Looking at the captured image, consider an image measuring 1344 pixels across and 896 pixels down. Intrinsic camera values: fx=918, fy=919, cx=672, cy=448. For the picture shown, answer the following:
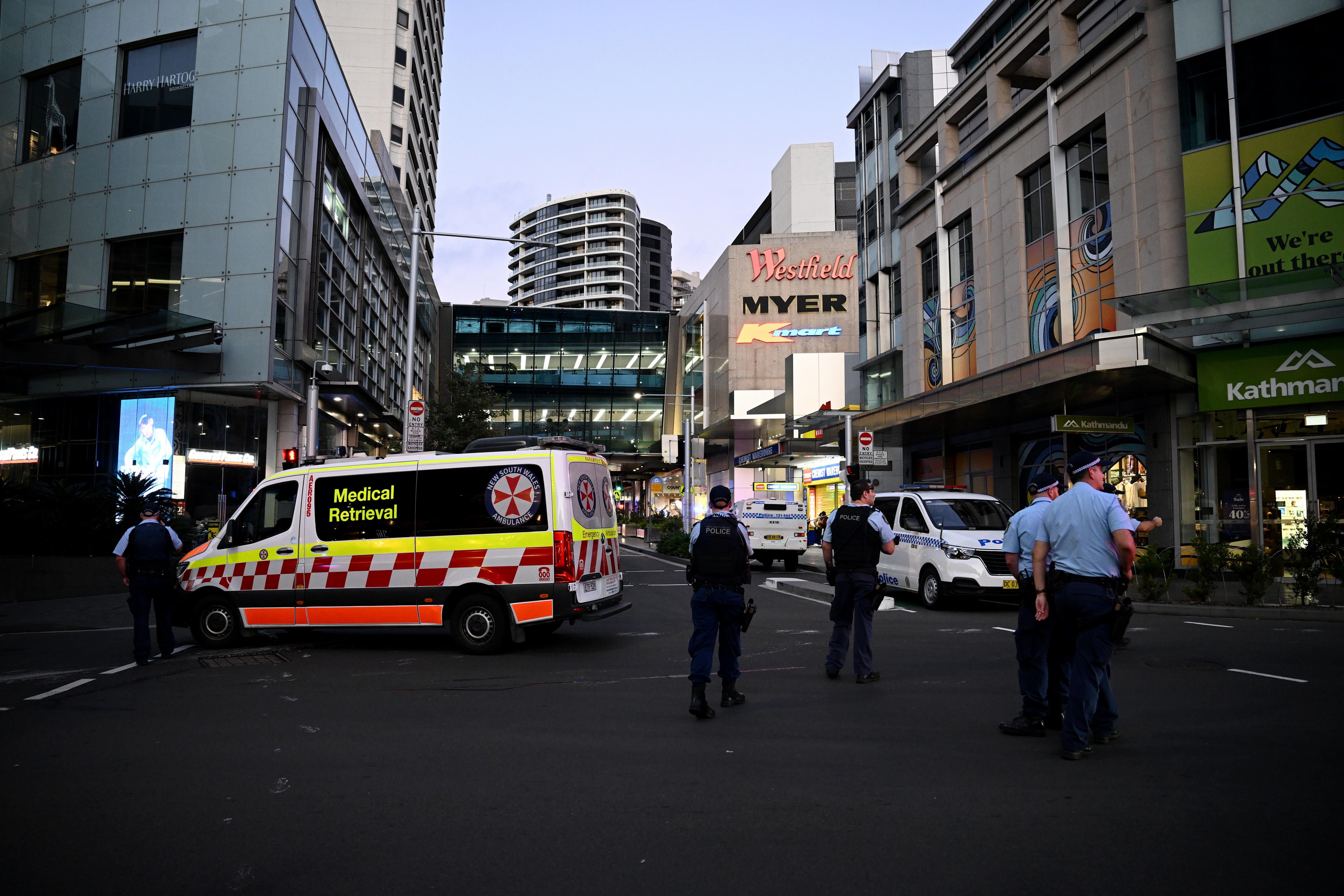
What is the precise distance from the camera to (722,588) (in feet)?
23.4

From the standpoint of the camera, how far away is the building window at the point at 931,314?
1152 inches

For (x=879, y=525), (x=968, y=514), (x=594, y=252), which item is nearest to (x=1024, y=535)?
(x=879, y=525)

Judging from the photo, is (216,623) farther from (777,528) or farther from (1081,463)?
(777,528)

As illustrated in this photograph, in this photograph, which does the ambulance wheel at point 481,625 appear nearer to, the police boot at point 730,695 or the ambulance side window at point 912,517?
the police boot at point 730,695

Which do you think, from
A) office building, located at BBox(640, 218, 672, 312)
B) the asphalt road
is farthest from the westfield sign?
office building, located at BBox(640, 218, 672, 312)

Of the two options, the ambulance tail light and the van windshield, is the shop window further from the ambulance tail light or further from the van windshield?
the ambulance tail light

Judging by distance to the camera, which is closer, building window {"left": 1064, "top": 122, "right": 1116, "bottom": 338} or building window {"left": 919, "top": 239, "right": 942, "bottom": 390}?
building window {"left": 1064, "top": 122, "right": 1116, "bottom": 338}

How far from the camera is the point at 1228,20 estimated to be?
1805cm

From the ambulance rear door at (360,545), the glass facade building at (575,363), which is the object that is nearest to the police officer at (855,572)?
the ambulance rear door at (360,545)

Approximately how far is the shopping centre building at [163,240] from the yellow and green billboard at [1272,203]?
19456mm

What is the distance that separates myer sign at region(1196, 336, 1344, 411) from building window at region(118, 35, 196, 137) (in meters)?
25.0

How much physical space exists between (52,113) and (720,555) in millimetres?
28444

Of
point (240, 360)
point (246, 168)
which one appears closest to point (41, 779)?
point (240, 360)

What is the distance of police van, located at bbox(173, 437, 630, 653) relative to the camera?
9.83 metres
